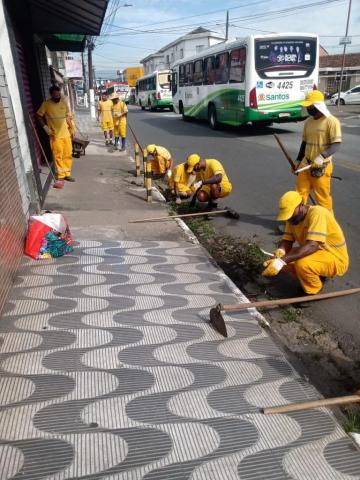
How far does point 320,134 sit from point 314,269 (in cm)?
224

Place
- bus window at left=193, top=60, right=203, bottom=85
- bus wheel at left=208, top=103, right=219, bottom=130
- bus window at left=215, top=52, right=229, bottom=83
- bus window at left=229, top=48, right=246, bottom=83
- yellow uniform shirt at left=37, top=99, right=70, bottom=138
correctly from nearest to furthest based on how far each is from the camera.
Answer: yellow uniform shirt at left=37, top=99, right=70, bottom=138
bus window at left=229, top=48, right=246, bottom=83
bus window at left=215, top=52, right=229, bottom=83
bus wheel at left=208, top=103, right=219, bottom=130
bus window at left=193, top=60, right=203, bottom=85

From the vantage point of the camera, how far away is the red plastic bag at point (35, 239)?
4383 mm

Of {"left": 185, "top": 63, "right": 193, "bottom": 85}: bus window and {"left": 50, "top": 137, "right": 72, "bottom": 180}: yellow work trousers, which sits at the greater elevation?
{"left": 185, "top": 63, "right": 193, "bottom": 85}: bus window

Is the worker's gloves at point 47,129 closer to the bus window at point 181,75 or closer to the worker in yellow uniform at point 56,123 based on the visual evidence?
the worker in yellow uniform at point 56,123

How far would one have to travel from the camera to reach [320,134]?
5.04 m

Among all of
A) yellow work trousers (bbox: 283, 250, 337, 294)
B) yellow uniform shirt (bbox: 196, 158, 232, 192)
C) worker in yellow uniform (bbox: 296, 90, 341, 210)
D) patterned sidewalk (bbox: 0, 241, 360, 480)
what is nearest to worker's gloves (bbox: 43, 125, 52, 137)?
yellow uniform shirt (bbox: 196, 158, 232, 192)

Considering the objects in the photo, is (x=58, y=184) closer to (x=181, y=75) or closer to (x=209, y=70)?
(x=209, y=70)

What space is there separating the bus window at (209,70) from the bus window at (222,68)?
387mm

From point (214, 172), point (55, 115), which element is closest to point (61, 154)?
point (55, 115)

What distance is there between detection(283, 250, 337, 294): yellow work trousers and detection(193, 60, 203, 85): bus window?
16.3 metres

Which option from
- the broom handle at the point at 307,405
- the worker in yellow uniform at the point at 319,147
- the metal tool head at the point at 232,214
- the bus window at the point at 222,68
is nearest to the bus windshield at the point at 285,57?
the bus window at the point at 222,68

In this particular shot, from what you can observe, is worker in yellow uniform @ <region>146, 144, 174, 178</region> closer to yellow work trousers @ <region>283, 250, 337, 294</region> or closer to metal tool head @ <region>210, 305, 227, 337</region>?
yellow work trousers @ <region>283, 250, 337, 294</region>

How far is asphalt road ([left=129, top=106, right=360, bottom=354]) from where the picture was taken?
12.0 ft

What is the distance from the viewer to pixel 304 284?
3.66 m
